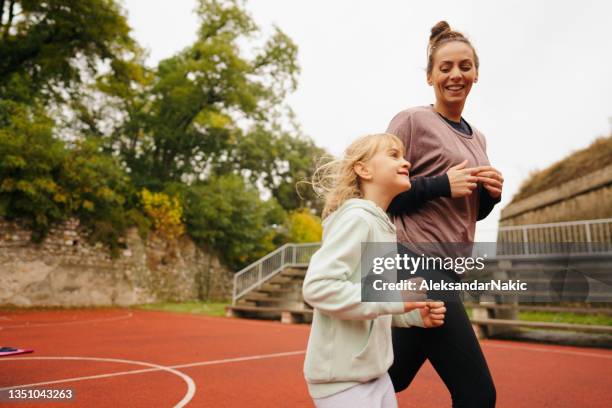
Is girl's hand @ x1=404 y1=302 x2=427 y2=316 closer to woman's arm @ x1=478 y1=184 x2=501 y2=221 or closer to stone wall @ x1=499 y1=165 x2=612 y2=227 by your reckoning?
woman's arm @ x1=478 y1=184 x2=501 y2=221

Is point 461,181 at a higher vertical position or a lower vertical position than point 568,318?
higher

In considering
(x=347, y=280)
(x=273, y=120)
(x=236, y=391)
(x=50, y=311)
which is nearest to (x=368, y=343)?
(x=347, y=280)

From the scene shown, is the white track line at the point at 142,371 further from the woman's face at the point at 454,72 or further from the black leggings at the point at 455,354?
the woman's face at the point at 454,72

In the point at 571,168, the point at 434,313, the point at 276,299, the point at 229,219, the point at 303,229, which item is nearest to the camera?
the point at 434,313

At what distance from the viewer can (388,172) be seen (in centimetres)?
158

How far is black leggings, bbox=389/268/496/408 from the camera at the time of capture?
5.14 feet

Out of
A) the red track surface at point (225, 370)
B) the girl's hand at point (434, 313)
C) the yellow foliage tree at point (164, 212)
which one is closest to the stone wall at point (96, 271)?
the yellow foliage tree at point (164, 212)

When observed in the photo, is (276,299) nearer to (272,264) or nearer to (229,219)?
(272,264)

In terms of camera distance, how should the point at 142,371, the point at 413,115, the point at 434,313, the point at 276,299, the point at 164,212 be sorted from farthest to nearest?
the point at 164,212 < the point at 276,299 < the point at 142,371 < the point at 413,115 < the point at 434,313

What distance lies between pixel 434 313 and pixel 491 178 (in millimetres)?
615

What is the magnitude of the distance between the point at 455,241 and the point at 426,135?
0.46 m

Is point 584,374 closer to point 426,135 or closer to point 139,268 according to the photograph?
point 426,135

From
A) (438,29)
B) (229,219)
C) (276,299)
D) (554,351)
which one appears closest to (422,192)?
(438,29)

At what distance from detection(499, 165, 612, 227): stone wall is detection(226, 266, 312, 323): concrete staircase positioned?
7914 millimetres
